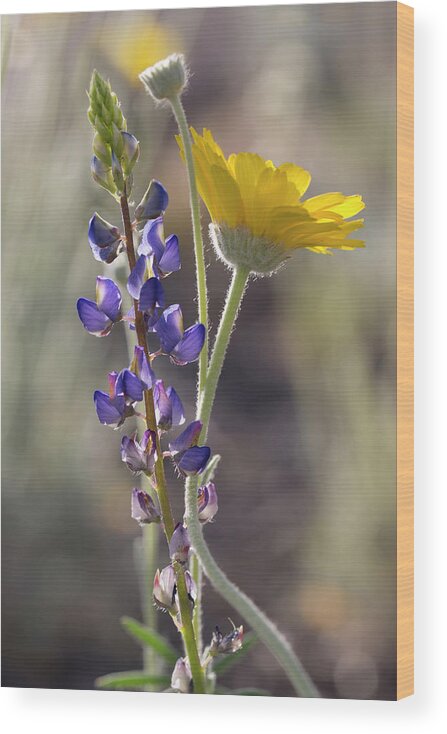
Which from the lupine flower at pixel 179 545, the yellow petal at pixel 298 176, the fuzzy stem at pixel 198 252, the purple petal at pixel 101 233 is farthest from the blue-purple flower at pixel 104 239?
the lupine flower at pixel 179 545

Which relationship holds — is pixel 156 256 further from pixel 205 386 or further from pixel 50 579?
pixel 50 579

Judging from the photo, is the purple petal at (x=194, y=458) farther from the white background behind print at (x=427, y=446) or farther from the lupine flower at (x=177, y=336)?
the white background behind print at (x=427, y=446)

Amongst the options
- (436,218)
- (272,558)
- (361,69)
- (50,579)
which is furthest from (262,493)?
(361,69)

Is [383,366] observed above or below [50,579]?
above

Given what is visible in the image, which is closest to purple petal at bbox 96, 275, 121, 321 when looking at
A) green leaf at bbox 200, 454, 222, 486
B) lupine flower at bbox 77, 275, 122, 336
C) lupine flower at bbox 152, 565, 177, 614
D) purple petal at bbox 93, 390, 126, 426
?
lupine flower at bbox 77, 275, 122, 336

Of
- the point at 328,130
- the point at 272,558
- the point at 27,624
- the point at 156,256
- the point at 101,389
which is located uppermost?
the point at 328,130

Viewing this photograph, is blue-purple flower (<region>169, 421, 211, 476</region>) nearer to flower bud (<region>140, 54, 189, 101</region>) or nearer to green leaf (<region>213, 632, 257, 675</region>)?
green leaf (<region>213, 632, 257, 675</region>)
